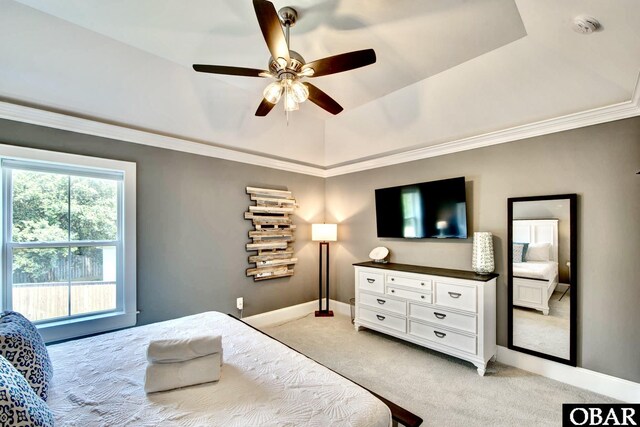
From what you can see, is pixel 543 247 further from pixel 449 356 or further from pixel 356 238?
pixel 356 238

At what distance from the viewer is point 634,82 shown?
2111 millimetres

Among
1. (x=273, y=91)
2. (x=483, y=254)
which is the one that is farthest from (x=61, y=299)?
(x=483, y=254)

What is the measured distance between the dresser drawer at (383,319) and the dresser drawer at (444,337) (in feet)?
0.38

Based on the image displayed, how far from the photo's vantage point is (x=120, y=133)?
2898mm

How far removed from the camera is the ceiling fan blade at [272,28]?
1.52 metres

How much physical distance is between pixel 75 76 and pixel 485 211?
13.9ft

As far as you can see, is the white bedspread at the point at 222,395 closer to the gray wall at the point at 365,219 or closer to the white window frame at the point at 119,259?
the white window frame at the point at 119,259

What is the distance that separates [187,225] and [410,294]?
281 cm

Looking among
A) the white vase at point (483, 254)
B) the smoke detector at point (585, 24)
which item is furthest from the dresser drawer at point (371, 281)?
the smoke detector at point (585, 24)

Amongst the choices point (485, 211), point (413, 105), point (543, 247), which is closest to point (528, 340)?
point (543, 247)

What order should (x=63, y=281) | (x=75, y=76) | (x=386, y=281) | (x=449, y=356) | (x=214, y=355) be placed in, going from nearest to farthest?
(x=214, y=355) → (x=75, y=76) → (x=63, y=281) → (x=449, y=356) → (x=386, y=281)

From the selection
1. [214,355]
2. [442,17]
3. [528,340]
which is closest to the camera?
[214,355]

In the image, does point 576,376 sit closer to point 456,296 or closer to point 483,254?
point 456,296

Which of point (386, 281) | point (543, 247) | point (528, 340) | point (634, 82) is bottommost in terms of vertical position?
point (528, 340)
